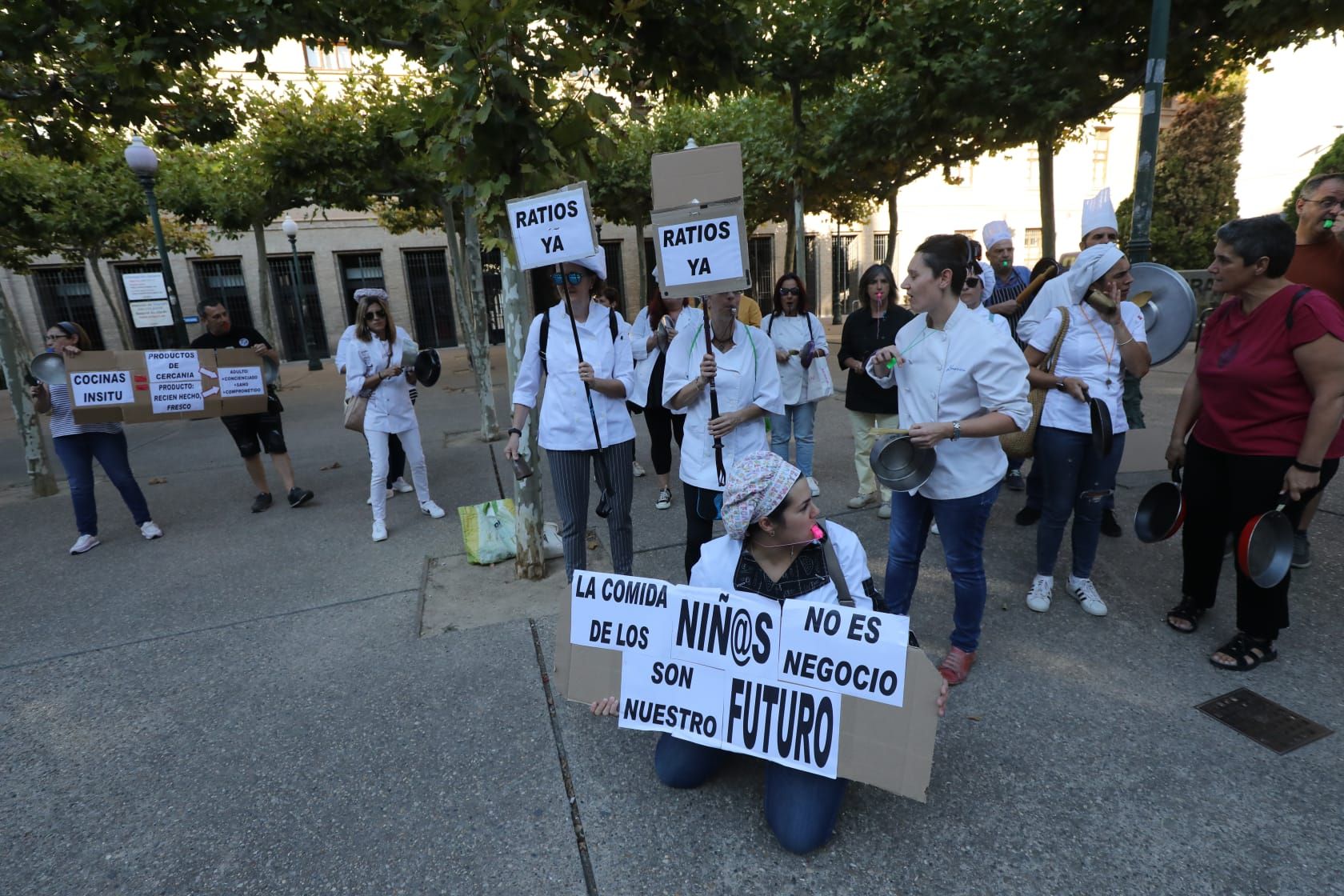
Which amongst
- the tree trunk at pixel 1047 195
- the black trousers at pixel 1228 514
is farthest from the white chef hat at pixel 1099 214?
the tree trunk at pixel 1047 195

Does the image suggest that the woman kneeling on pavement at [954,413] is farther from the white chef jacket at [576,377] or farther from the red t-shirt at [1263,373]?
the white chef jacket at [576,377]

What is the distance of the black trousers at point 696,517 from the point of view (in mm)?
3498

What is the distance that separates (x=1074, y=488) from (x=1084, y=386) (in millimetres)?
564

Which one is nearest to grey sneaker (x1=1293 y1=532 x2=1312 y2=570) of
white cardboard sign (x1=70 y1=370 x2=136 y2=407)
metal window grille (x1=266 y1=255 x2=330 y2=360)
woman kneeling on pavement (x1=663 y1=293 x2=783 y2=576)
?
woman kneeling on pavement (x1=663 y1=293 x2=783 y2=576)

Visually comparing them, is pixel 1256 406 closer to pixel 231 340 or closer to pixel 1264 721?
pixel 1264 721

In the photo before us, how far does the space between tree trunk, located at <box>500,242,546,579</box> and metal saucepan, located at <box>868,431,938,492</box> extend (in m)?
2.23

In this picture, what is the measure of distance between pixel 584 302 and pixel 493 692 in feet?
6.74

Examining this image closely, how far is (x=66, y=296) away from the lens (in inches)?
797

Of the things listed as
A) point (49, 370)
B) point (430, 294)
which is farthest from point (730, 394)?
point (430, 294)

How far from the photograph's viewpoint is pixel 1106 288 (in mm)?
3477

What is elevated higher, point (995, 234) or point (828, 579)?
point (995, 234)

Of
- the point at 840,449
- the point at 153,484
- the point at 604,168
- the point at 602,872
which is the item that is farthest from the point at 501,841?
the point at 604,168

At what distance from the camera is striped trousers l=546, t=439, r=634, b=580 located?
371 cm

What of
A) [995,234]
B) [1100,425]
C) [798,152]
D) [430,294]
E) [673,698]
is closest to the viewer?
[673,698]
